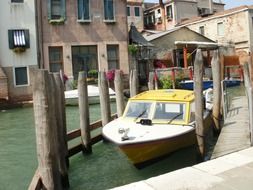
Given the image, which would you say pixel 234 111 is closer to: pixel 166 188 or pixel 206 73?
pixel 166 188

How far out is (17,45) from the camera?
21969 mm

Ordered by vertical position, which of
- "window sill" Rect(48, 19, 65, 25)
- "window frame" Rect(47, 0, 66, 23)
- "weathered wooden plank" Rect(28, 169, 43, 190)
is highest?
"window frame" Rect(47, 0, 66, 23)

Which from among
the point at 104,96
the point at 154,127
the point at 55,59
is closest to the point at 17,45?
the point at 55,59

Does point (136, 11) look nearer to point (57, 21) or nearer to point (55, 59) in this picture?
point (57, 21)

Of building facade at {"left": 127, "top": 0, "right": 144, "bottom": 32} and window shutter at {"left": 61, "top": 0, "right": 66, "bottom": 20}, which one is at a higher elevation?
building facade at {"left": 127, "top": 0, "right": 144, "bottom": 32}

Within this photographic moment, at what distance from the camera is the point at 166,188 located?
191 inches

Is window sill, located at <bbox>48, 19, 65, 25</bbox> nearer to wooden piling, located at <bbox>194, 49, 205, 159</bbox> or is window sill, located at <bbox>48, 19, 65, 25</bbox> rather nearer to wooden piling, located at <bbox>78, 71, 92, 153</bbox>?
wooden piling, located at <bbox>78, 71, 92, 153</bbox>

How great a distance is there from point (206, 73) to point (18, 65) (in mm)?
12530

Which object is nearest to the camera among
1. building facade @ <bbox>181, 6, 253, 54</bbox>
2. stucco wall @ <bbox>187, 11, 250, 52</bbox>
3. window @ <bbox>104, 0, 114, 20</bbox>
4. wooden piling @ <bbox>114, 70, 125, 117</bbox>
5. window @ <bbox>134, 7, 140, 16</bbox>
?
wooden piling @ <bbox>114, 70, 125, 117</bbox>

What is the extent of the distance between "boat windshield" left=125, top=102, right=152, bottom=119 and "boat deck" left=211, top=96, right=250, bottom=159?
175 centimetres

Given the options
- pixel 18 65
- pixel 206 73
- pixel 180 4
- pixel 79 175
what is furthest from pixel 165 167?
pixel 180 4

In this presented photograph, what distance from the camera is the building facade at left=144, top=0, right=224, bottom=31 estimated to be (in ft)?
130

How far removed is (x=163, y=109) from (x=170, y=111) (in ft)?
0.55

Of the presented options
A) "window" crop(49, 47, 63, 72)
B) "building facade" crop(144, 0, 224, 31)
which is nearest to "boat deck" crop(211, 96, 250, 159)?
"window" crop(49, 47, 63, 72)
